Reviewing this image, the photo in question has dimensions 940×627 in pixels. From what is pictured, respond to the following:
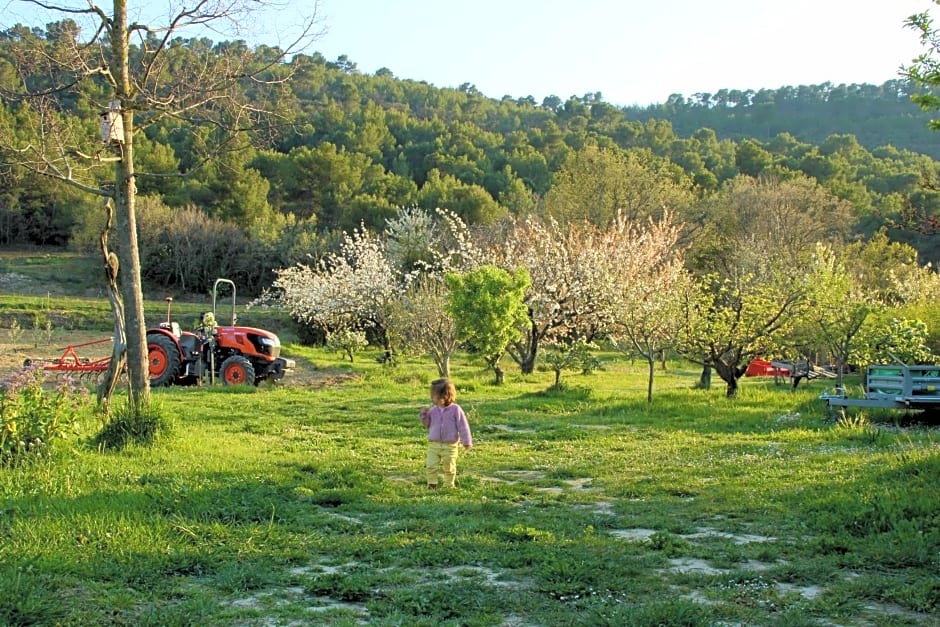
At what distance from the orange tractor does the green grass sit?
7268mm

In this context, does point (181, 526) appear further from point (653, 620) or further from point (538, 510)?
point (653, 620)

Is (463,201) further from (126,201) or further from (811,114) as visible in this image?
(811,114)

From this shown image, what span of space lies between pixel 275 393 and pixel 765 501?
11382mm

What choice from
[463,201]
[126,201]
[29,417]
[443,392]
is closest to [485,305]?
[126,201]

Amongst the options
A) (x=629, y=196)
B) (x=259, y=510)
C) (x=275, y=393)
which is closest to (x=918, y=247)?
(x=629, y=196)

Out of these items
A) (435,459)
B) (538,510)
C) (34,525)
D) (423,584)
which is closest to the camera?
(423,584)

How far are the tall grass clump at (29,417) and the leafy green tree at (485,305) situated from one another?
10.7 meters

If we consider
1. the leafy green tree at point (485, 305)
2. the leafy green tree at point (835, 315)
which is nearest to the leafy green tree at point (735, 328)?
the leafy green tree at point (835, 315)

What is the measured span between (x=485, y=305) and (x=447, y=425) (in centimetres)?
1057

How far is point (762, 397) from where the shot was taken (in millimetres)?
16125

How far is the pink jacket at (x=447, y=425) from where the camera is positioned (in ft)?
27.1

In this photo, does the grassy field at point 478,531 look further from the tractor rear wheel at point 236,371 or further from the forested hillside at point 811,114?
the forested hillside at point 811,114

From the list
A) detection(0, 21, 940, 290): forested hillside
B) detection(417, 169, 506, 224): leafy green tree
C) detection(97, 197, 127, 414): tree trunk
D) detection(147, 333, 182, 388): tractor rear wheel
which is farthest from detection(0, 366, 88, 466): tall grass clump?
detection(417, 169, 506, 224): leafy green tree

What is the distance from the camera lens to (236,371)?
18.9 meters
